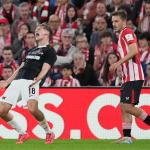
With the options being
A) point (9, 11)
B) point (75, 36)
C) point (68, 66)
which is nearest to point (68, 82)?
point (68, 66)

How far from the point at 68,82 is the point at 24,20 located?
338cm

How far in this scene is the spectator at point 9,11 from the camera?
1911cm

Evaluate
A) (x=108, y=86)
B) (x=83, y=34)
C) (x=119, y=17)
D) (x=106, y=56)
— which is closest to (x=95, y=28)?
(x=83, y=34)

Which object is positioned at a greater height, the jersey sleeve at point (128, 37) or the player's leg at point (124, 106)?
the jersey sleeve at point (128, 37)

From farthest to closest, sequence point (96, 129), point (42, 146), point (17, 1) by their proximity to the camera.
Answer: point (17, 1)
point (96, 129)
point (42, 146)

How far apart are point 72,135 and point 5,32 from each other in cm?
445

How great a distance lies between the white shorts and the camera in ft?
40.7

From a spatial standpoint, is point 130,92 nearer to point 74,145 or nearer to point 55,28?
point 74,145

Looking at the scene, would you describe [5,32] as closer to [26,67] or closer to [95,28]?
[95,28]

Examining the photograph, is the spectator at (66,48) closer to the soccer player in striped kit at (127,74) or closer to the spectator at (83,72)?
the spectator at (83,72)

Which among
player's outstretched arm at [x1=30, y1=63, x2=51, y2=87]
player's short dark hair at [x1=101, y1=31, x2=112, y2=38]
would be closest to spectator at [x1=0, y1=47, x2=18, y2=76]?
player's short dark hair at [x1=101, y1=31, x2=112, y2=38]

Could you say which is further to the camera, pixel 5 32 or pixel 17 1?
pixel 17 1

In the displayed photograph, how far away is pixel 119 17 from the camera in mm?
12375

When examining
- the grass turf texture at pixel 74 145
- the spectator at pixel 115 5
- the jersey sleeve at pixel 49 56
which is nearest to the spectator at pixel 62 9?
the spectator at pixel 115 5
